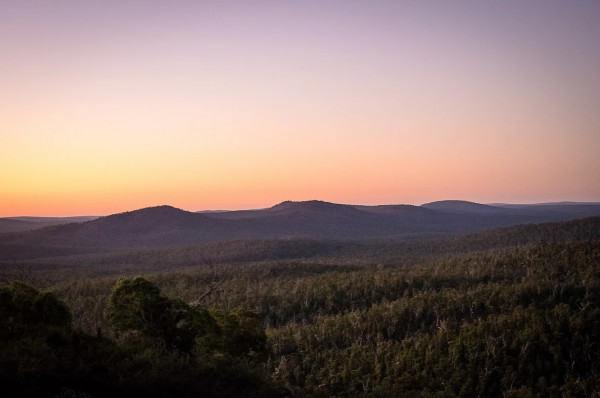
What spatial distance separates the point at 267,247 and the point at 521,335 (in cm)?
12086

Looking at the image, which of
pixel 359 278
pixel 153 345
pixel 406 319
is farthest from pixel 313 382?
pixel 359 278

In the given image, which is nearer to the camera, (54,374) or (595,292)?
(54,374)

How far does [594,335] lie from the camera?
44.2 meters

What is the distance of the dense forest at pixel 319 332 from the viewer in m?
21.7

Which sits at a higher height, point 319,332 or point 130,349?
point 130,349

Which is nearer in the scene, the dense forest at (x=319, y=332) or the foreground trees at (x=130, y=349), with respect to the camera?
the foreground trees at (x=130, y=349)

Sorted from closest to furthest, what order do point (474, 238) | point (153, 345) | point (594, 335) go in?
point (153, 345)
point (594, 335)
point (474, 238)

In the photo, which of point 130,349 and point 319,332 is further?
point 319,332

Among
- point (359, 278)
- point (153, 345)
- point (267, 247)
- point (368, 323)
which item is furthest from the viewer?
point (267, 247)

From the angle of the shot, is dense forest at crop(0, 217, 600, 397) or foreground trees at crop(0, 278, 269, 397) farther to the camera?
dense forest at crop(0, 217, 600, 397)

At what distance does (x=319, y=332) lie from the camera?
52.4 meters

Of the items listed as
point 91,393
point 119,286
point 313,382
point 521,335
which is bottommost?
point 313,382

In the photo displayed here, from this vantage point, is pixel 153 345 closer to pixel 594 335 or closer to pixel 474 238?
pixel 594 335

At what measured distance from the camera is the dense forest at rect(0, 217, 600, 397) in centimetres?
2173
